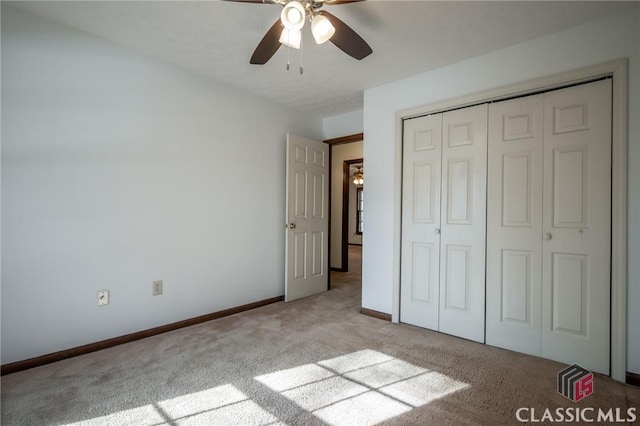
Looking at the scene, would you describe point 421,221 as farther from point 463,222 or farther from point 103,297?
point 103,297

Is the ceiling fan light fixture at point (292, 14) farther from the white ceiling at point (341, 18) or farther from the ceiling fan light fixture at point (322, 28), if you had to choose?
the white ceiling at point (341, 18)

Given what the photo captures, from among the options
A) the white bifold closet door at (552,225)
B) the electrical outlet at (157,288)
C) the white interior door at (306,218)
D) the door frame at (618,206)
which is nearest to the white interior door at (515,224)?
the white bifold closet door at (552,225)

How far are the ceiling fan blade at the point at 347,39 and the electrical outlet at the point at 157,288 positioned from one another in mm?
2395

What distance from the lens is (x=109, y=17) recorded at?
7.02 ft

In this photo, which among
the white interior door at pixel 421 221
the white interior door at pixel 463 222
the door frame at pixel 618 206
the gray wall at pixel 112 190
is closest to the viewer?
the door frame at pixel 618 206

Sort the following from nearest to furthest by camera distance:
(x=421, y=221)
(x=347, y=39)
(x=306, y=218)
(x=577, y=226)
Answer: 1. (x=347, y=39)
2. (x=577, y=226)
3. (x=421, y=221)
4. (x=306, y=218)

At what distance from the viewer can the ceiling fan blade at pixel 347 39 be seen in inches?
69.9

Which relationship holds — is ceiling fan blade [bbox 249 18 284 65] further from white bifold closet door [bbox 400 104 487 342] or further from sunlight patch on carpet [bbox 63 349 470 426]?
sunlight patch on carpet [bbox 63 349 470 426]

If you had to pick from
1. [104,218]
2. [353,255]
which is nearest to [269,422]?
[104,218]

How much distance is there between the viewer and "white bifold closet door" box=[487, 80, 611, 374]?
209 centimetres

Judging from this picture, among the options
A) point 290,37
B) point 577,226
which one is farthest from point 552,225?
point 290,37

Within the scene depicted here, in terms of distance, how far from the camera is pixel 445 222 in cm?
279

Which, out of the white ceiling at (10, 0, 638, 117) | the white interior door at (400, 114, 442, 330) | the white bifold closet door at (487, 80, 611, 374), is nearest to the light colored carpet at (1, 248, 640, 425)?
the white bifold closet door at (487, 80, 611, 374)

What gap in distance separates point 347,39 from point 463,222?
1.75 meters
